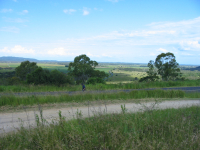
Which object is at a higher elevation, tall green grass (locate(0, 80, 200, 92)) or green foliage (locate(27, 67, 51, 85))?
green foliage (locate(27, 67, 51, 85))

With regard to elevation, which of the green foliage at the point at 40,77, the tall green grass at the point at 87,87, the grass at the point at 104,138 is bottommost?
the tall green grass at the point at 87,87

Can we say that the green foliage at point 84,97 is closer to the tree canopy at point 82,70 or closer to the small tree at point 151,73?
the small tree at point 151,73

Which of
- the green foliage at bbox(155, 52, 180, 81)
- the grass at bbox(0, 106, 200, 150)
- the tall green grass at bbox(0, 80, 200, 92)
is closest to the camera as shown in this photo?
the grass at bbox(0, 106, 200, 150)

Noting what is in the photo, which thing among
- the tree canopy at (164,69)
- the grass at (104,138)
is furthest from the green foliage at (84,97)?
the tree canopy at (164,69)

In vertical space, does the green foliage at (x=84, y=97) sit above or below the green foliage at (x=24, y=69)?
below

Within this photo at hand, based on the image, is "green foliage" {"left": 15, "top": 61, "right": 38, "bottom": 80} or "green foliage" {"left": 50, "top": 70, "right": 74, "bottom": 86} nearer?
"green foliage" {"left": 50, "top": 70, "right": 74, "bottom": 86}

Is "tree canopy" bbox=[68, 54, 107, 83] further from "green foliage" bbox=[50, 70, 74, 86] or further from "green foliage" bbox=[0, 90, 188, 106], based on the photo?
"green foliage" bbox=[0, 90, 188, 106]

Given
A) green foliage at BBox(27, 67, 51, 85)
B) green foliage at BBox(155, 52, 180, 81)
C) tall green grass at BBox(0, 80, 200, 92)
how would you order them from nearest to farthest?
tall green grass at BBox(0, 80, 200, 92), green foliage at BBox(27, 67, 51, 85), green foliage at BBox(155, 52, 180, 81)

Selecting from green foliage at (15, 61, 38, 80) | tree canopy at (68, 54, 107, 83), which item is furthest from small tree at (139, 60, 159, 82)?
green foliage at (15, 61, 38, 80)

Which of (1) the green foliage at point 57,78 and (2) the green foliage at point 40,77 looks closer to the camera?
(2) the green foliage at point 40,77

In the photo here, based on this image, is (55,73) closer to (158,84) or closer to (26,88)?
(26,88)

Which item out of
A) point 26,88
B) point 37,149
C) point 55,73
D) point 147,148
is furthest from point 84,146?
point 55,73

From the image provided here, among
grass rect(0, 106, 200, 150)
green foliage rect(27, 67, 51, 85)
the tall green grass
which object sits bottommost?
the tall green grass

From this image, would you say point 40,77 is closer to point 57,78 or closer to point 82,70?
point 57,78
